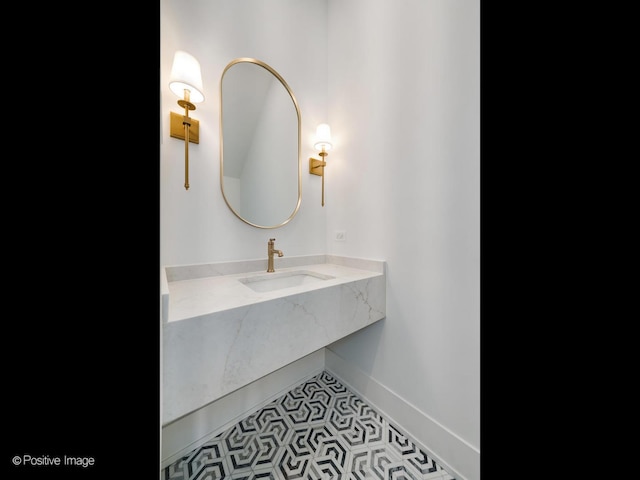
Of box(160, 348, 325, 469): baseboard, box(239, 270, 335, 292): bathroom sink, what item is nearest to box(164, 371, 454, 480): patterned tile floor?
box(160, 348, 325, 469): baseboard

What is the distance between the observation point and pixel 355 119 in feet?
4.71

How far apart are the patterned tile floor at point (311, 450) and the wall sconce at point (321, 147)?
4.86 ft

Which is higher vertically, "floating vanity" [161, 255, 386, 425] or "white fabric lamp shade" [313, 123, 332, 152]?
"white fabric lamp shade" [313, 123, 332, 152]

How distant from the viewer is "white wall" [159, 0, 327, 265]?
42.9 inches

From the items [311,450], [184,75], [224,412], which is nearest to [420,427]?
[311,450]

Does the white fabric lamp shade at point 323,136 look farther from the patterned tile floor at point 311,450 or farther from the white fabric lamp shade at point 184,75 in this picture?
the patterned tile floor at point 311,450

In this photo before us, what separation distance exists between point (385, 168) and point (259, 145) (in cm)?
76

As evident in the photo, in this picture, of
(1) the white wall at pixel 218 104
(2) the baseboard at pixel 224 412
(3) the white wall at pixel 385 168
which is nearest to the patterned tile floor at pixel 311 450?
(2) the baseboard at pixel 224 412

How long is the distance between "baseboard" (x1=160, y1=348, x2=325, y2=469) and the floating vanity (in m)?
0.60
